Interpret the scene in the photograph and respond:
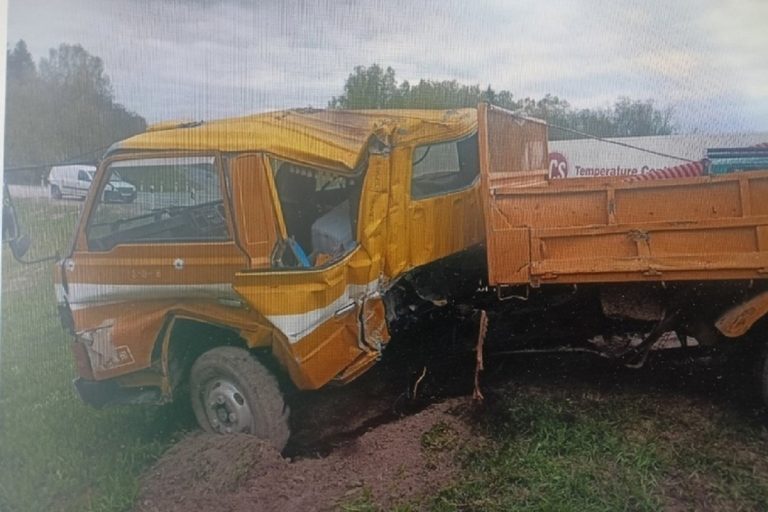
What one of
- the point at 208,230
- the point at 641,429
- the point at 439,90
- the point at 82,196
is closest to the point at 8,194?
the point at 82,196

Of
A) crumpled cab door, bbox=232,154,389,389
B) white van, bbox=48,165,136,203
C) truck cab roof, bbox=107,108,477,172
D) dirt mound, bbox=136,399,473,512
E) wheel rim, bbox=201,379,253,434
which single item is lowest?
dirt mound, bbox=136,399,473,512

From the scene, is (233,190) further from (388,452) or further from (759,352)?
(759,352)

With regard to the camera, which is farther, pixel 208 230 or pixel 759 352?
pixel 759 352

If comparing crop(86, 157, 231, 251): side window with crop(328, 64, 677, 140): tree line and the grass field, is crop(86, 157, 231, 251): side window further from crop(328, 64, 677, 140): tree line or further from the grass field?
crop(328, 64, 677, 140): tree line

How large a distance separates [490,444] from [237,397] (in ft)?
2.30

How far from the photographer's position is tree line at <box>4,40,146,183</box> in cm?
171

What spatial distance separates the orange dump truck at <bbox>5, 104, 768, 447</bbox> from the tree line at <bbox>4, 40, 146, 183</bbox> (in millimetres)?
64

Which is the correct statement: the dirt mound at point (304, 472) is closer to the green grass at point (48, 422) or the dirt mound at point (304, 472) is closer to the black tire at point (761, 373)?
the green grass at point (48, 422)

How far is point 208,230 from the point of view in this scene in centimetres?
180

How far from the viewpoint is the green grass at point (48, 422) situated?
1755mm

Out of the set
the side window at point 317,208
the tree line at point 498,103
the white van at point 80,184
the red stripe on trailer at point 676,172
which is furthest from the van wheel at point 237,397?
the red stripe on trailer at point 676,172

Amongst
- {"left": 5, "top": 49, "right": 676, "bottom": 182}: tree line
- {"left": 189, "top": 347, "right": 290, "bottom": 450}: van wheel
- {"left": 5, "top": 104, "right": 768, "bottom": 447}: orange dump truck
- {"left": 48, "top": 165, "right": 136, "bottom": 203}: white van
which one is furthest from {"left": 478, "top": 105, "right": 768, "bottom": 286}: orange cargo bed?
{"left": 48, "top": 165, "right": 136, "bottom": 203}: white van

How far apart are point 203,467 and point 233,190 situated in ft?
2.35

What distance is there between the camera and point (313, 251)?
1.82 m
